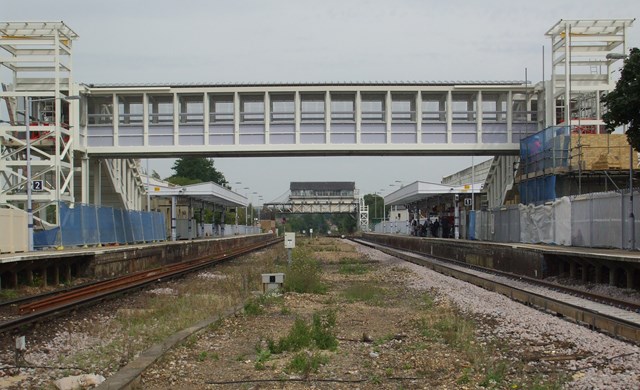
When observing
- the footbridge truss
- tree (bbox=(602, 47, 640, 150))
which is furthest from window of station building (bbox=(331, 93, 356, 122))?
tree (bbox=(602, 47, 640, 150))

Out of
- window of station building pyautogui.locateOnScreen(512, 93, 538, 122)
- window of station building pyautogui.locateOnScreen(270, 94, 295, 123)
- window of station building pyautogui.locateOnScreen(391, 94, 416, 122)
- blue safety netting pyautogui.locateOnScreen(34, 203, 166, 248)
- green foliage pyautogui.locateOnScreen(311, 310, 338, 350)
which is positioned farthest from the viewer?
window of station building pyautogui.locateOnScreen(512, 93, 538, 122)

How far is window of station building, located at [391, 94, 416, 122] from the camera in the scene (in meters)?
36.5

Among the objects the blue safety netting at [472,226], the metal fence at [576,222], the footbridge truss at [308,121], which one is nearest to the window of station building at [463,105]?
the footbridge truss at [308,121]

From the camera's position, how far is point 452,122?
36250mm

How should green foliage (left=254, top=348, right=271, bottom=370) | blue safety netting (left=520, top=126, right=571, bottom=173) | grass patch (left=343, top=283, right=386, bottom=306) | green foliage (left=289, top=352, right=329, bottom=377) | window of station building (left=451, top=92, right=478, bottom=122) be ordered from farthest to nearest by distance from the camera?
window of station building (left=451, top=92, right=478, bottom=122) → blue safety netting (left=520, top=126, right=571, bottom=173) → grass patch (left=343, top=283, right=386, bottom=306) → green foliage (left=254, top=348, right=271, bottom=370) → green foliage (left=289, top=352, right=329, bottom=377)

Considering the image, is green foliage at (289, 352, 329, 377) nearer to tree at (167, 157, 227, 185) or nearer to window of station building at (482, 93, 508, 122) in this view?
window of station building at (482, 93, 508, 122)

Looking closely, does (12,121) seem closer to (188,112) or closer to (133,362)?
(188,112)

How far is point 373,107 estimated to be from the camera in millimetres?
36625

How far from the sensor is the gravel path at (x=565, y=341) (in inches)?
321

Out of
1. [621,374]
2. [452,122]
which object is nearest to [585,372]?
[621,374]

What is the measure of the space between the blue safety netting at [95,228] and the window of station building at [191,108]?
5.69 m

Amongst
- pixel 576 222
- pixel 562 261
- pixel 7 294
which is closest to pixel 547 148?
pixel 576 222

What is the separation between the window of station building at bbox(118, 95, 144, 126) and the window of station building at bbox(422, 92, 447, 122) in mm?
13757

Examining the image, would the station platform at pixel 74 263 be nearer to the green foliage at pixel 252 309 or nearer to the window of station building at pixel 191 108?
the window of station building at pixel 191 108
